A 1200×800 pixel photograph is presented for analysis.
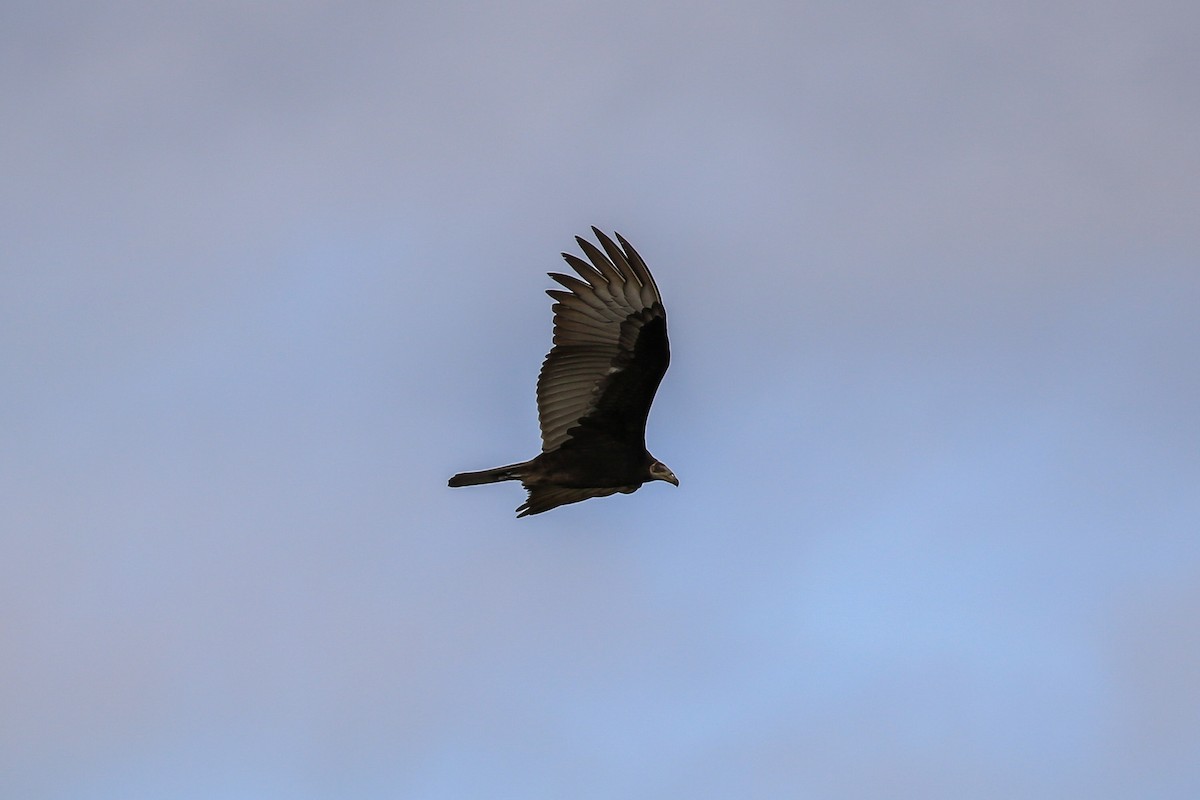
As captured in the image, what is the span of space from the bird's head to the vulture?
0.04 ft

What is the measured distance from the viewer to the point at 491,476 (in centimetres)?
9375

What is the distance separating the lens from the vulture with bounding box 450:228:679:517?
3688 inches

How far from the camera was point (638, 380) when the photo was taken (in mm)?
93938

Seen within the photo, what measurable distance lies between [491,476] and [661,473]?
2160 millimetres

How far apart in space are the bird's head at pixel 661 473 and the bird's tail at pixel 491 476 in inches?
62.4

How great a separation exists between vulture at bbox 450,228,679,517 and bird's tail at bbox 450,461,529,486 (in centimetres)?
1

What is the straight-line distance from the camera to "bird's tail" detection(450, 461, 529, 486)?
93.6 metres

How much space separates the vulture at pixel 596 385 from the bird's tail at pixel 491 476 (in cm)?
1

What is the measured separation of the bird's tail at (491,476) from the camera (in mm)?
93625

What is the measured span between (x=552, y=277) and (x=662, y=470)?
9.22 feet

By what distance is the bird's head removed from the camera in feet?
309

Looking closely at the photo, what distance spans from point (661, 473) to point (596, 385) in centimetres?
139

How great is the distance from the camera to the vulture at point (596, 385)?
3688 inches

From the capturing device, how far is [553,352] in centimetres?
9394
